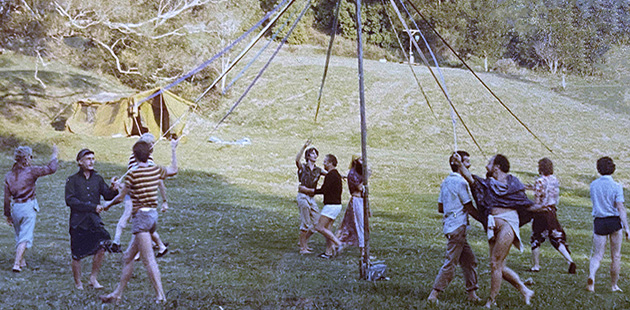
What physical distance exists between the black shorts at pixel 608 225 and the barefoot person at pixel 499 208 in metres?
1.68

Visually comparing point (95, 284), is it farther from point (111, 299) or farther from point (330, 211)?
point (330, 211)

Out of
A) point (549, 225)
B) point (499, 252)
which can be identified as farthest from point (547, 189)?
point (499, 252)

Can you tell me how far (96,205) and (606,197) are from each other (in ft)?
20.8

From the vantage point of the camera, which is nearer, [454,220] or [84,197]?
[454,220]

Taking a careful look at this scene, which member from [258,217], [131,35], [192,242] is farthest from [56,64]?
[192,242]

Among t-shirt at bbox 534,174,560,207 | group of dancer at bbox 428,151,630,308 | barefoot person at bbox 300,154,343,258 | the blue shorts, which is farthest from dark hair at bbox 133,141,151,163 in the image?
t-shirt at bbox 534,174,560,207

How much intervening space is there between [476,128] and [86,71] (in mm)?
24501

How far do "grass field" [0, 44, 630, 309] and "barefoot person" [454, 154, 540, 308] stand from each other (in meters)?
0.65

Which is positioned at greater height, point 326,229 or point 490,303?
point 490,303

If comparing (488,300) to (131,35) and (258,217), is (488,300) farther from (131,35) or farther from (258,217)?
(131,35)

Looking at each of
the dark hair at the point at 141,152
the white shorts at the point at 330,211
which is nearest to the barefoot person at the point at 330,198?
the white shorts at the point at 330,211

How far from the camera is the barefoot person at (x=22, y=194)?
30.9ft

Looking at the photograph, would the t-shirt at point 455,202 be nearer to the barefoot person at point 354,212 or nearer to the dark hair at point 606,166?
the dark hair at point 606,166

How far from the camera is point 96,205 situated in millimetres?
8656
